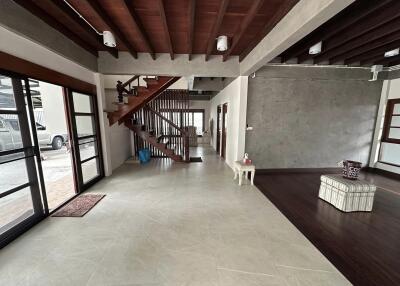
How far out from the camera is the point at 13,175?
93.0 inches

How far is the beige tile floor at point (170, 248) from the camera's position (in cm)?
171

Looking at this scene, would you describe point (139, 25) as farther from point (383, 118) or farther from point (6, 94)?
point (383, 118)

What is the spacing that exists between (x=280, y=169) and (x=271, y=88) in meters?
2.30

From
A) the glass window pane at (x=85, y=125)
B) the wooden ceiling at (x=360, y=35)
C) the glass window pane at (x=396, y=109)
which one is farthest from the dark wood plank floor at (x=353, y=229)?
the glass window pane at (x=85, y=125)

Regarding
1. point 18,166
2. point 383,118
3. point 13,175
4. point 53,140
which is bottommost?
point 53,140

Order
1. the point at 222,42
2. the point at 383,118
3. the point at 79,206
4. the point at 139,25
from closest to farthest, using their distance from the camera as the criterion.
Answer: the point at 139,25 → the point at 79,206 → the point at 222,42 → the point at 383,118

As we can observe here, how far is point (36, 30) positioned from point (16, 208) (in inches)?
102

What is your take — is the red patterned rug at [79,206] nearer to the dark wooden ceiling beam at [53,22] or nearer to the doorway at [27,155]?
the doorway at [27,155]

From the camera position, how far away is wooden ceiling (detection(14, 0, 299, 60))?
233 centimetres

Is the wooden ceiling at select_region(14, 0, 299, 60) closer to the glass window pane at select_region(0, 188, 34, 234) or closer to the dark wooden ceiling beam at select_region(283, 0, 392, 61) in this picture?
the dark wooden ceiling beam at select_region(283, 0, 392, 61)

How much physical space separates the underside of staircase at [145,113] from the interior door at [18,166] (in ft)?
7.74

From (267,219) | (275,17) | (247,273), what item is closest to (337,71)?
(275,17)

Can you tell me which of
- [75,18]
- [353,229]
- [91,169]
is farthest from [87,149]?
[353,229]

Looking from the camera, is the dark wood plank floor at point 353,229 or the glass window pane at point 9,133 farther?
the glass window pane at point 9,133
